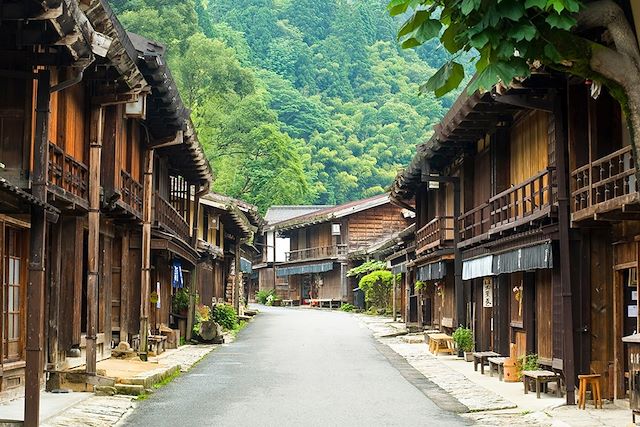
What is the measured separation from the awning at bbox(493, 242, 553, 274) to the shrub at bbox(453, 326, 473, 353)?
17.3 ft

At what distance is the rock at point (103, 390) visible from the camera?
57.6 ft

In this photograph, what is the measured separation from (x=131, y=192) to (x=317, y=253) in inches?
1884

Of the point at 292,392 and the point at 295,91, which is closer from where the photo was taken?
the point at 292,392

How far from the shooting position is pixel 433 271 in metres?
33.2

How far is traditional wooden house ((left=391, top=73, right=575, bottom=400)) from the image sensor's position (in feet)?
59.8

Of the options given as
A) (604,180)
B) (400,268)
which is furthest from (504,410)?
(400,268)

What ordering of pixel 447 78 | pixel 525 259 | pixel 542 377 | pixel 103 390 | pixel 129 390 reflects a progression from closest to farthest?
pixel 447 78
pixel 103 390
pixel 129 390
pixel 542 377
pixel 525 259

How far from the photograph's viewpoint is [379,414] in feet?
51.7

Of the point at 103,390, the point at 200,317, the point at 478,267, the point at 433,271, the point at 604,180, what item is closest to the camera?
the point at 604,180

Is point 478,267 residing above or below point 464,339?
above

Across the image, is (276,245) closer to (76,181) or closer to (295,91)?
(295,91)

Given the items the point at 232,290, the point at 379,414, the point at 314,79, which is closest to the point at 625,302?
the point at 379,414

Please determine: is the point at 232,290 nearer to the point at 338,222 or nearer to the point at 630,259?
the point at 338,222

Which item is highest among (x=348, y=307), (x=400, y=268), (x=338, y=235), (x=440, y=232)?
(x=338, y=235)
